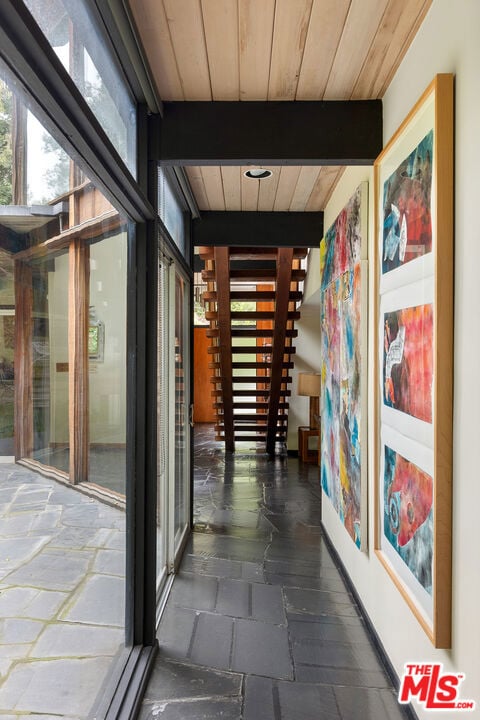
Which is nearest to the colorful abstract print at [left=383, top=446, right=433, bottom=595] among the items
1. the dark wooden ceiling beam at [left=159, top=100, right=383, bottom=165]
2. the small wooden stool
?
the dark wooden ceiling beam at [left=159, top=100, right=383, bottom=165]

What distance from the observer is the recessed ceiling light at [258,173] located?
10.5 feet

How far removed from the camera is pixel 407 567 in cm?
187

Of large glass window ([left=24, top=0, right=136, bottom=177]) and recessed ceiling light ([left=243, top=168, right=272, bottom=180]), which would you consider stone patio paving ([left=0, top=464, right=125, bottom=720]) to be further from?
recessed ceiling light ([left=243, top=168, right=272, bottom=180])

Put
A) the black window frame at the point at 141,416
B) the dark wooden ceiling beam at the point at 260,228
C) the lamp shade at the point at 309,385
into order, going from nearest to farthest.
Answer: the black window frame at the point at 141,416 < the dark wooden ceiling beam at the point at 260,228 < the lamp shade at the point at 309,385

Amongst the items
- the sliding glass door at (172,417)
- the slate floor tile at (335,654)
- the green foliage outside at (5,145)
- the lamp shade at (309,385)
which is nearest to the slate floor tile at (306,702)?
the slate floor tile at (335,654)

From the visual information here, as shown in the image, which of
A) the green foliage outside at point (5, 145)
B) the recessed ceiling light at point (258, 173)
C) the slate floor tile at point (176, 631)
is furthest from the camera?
the recessed ceiling light at point (258, 173)

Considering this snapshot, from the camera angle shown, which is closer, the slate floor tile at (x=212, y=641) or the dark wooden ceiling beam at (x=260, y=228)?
the slate floor tile at (x=212, y=641)

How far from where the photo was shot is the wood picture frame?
1521mm

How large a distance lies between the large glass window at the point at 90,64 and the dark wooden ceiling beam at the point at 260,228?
6.39ft

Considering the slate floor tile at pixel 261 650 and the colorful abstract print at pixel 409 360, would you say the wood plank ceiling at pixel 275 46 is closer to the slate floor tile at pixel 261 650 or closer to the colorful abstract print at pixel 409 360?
the colorful abstract print at pixel 409 360

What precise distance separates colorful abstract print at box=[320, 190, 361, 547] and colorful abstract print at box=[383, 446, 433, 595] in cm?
49

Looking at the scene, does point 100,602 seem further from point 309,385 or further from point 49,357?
point 309,385

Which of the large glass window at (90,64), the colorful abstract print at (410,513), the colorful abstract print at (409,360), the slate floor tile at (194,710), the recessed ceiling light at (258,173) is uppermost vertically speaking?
the recessed ceiling light at (258,173)

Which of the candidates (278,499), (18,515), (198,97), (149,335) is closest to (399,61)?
(198,97)
